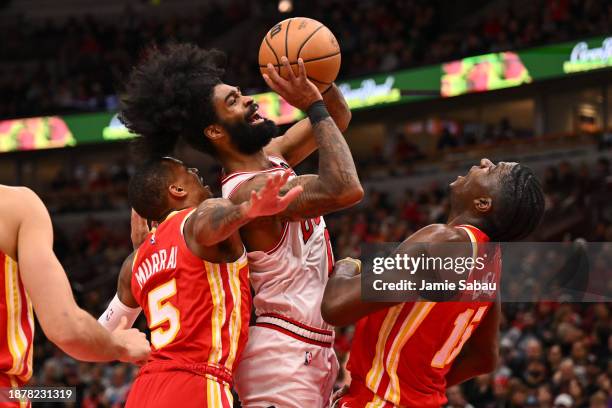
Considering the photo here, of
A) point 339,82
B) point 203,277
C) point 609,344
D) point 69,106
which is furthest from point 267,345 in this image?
point 69,106

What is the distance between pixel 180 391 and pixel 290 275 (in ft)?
2.57

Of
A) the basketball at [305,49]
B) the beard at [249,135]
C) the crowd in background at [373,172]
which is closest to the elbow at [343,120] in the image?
the basketball at [305,49]

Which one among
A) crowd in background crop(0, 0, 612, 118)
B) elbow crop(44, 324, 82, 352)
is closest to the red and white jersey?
elbow crop(44, 324, 82, 352)

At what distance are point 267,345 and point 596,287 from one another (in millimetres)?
3778

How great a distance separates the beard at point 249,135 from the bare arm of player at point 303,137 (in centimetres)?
42

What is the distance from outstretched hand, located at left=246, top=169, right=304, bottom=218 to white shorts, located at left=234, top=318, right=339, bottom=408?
2.81ft

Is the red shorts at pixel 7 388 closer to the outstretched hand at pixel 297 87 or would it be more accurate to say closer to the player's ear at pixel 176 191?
the player's ear at pixel 176 191

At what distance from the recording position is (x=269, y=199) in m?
4.04

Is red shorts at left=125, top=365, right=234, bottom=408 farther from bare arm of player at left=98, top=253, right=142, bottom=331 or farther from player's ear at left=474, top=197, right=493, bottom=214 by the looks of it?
player's ear at left=474, top=197, right=493, bottom=214

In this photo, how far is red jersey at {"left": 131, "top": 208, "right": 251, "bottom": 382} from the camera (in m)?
4.39

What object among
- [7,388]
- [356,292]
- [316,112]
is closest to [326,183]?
[316,112]

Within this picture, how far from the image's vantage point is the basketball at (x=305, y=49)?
4.88m

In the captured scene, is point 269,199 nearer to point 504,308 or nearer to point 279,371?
point 279,371

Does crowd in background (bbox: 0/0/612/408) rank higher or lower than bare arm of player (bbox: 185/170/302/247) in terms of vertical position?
lower
